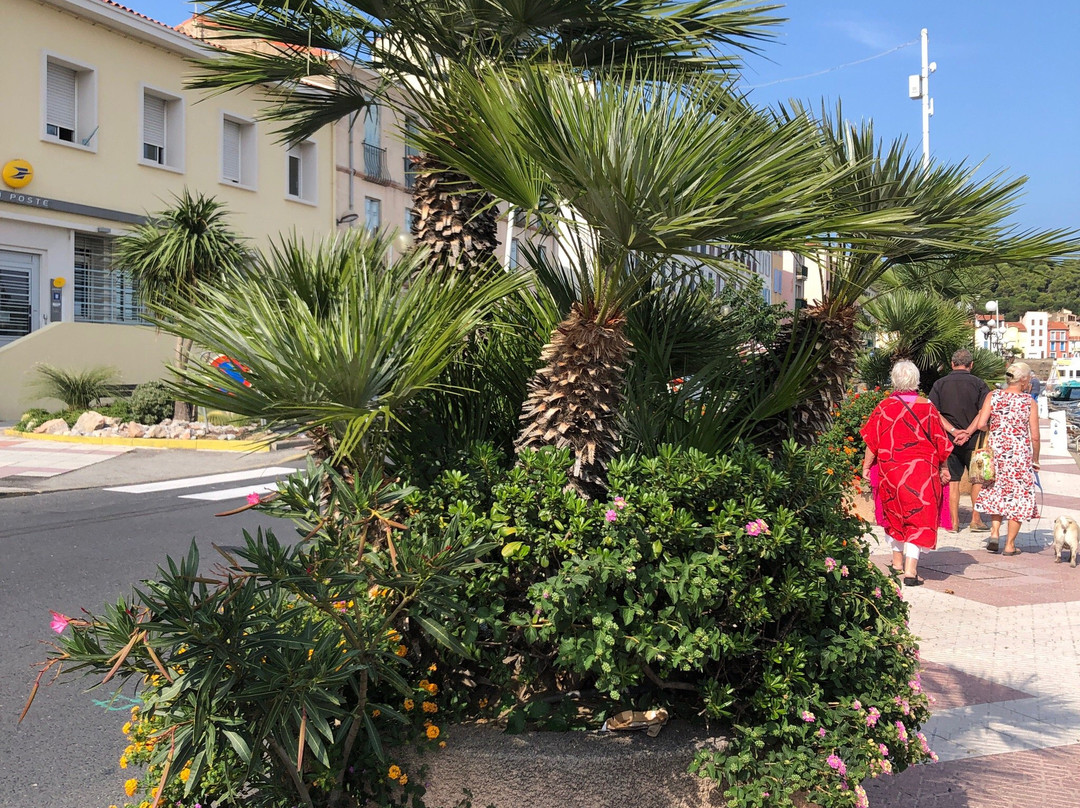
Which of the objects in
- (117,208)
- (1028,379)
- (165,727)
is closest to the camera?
(165,727)

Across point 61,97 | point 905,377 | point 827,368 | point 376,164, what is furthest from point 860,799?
point 376,164

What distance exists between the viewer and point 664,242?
2.80m

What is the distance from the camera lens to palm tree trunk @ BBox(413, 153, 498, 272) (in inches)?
170

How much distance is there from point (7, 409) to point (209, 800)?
18.5 metres

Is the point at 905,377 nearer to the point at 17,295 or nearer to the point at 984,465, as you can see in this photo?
the point at 984,465

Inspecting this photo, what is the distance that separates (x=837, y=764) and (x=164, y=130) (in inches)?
954

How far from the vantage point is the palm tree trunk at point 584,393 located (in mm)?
3119

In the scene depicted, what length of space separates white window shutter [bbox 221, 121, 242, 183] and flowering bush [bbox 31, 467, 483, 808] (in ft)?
79.6

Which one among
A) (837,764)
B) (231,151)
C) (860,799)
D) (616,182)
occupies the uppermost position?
(231,151)

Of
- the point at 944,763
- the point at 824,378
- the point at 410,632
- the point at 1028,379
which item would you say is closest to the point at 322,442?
the point at 410,632

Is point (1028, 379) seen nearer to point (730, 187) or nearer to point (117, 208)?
point (730, 187)

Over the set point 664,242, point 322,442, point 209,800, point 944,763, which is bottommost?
point 944,763

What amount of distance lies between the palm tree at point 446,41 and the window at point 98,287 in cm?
1834

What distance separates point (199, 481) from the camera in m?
12.9
